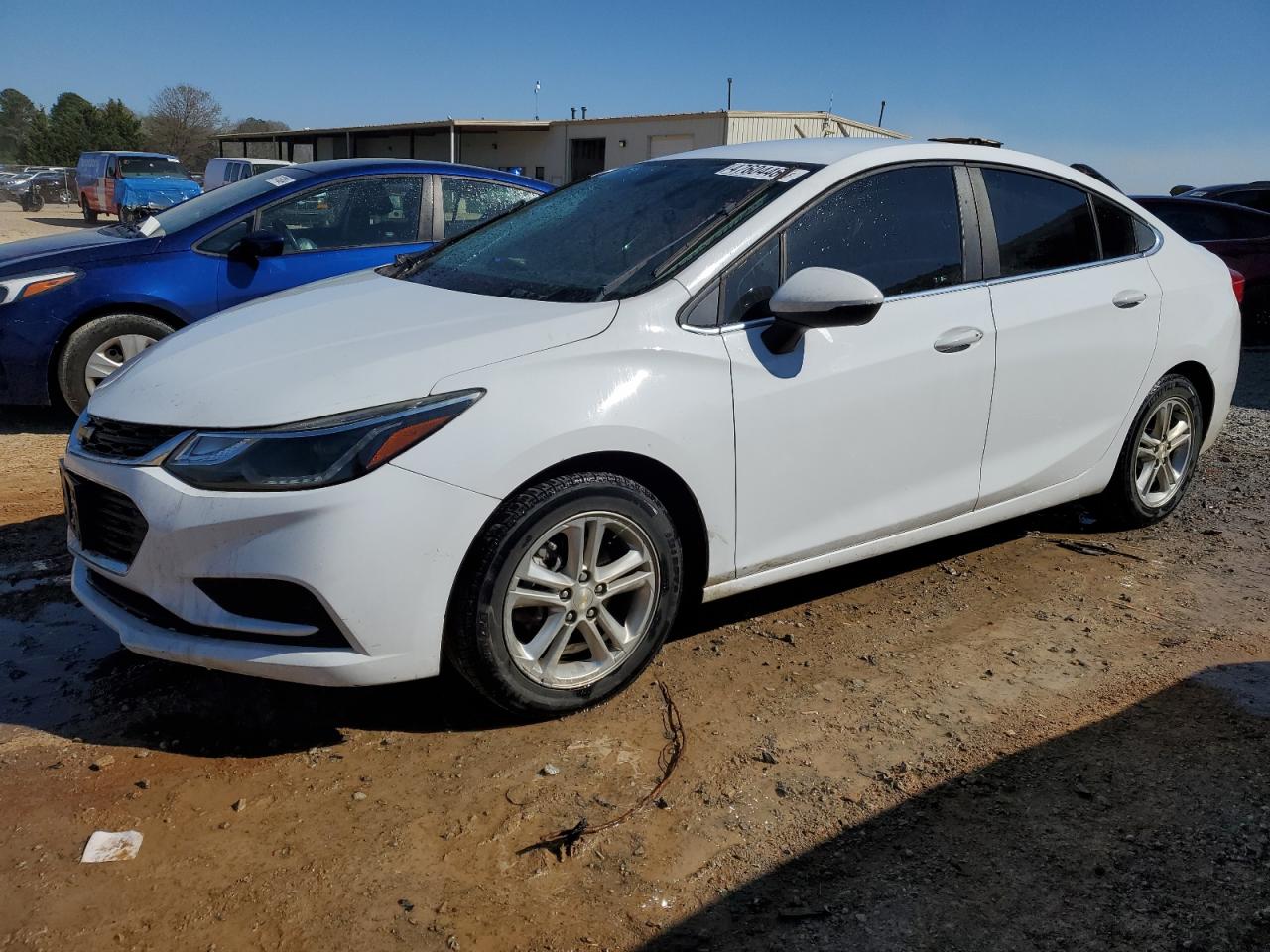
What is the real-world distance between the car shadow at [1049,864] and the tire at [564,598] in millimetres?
666

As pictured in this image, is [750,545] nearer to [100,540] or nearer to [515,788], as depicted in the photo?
[515,788]

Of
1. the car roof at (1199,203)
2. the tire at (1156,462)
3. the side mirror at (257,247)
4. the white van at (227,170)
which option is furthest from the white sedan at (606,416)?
the white van at (227,170)

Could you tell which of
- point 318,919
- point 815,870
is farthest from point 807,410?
point 318,919

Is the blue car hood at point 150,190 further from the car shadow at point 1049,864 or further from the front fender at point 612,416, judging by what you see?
the car shadow at point 1049,864

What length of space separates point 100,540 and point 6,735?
61cm

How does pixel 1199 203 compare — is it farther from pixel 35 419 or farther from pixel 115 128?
pixel 115 128

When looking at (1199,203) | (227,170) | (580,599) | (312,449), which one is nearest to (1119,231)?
(580,599)

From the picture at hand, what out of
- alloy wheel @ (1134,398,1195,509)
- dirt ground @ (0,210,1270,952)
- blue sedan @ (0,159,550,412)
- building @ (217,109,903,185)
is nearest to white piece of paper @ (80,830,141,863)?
dirt ground @ (0,210,1270,952)

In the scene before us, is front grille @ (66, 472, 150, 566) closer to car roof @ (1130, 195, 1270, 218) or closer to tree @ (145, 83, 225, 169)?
car roof @ (1130, 195, 1270, 218)

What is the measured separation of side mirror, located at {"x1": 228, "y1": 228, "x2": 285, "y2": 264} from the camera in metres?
6.15

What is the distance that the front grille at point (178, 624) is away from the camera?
2.79 metres

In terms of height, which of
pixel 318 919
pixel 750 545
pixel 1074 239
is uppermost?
pixel 1074 239

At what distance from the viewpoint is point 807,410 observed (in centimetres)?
340

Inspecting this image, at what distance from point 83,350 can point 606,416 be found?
4401mm
